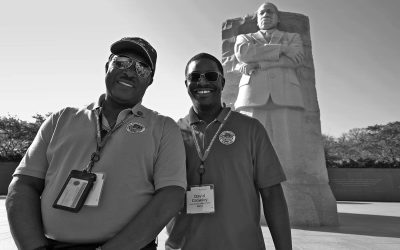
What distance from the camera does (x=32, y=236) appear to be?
1264 mm

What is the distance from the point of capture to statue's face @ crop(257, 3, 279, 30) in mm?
6043

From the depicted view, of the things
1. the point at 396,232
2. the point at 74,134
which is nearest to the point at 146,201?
the point at 74,134

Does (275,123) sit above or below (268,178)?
above

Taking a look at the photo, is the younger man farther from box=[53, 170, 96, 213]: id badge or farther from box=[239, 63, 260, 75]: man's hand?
box=[239, 63, 260, 75]: man's hand

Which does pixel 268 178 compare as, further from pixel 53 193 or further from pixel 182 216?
pixel 53 193

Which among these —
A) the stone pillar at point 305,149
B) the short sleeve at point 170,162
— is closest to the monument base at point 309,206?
the stone pillar at point 305,149

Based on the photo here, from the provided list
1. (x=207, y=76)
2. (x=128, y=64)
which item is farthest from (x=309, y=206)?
(x=128, y=64)

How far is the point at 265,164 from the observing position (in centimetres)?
169

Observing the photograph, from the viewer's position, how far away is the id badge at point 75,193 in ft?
4.20

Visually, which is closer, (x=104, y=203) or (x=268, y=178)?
(x=104, y=203)

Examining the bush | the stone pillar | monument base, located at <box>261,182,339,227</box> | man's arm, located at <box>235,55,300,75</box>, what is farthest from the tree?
the bush

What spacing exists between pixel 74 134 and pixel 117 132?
202mm

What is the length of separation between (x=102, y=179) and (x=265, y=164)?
87 centimetres

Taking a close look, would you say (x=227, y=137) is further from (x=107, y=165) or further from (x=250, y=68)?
(x=250, y=68)
